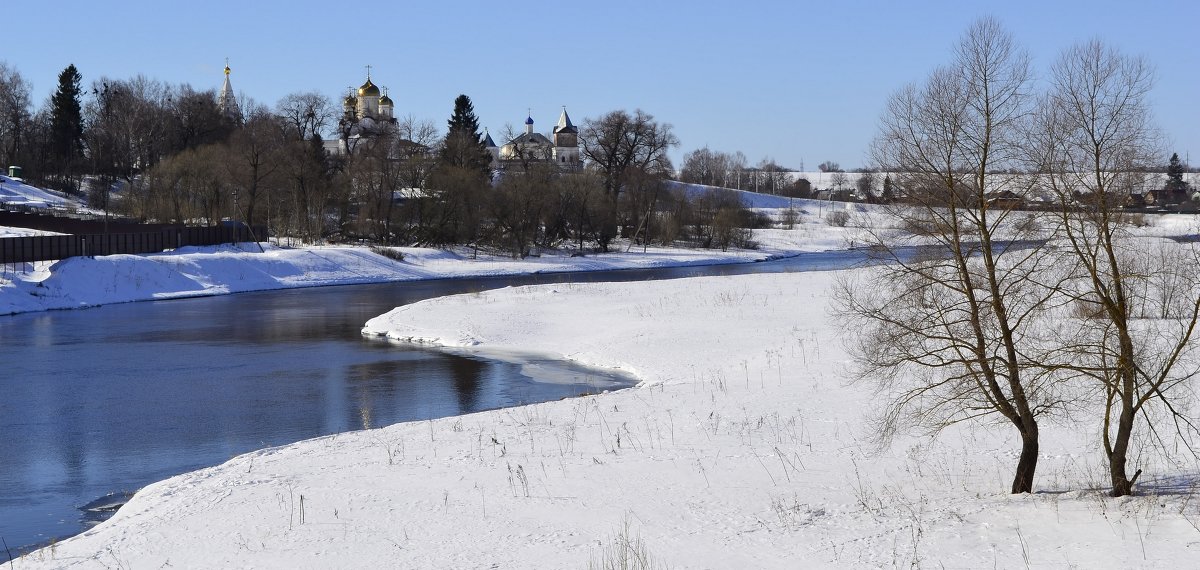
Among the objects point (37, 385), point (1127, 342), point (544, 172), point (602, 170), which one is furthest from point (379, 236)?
point (1127, 342)

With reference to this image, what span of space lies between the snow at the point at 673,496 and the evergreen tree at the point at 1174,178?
0.43 meters

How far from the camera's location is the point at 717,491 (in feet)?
38.2

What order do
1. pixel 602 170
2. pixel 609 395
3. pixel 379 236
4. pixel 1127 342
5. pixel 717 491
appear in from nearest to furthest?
pixel 1127 342 → pixel 717 491 → pixel 609 395 → pixel 379 236 → pixel 602 170

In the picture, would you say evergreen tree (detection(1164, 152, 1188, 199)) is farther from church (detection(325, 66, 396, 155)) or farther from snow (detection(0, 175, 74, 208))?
church (detection(325, 66, 396, 155))

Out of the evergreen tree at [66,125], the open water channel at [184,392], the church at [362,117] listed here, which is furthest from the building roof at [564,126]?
the open water channel at [184,392]

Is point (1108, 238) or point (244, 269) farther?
point (244, 269)

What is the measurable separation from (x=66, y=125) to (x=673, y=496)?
93926 mm

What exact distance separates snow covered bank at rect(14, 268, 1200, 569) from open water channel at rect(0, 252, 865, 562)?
1.63 meters

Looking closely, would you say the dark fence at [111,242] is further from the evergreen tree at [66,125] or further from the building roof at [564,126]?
the building roof at [564,126]

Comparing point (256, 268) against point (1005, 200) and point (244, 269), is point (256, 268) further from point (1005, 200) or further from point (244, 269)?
point (1005, 200)

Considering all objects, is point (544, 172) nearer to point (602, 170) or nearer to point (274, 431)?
point (602, 170)

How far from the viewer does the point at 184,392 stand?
20.9m

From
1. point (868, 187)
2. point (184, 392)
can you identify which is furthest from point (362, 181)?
point (868, 187)

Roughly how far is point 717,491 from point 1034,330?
13.5 feet
